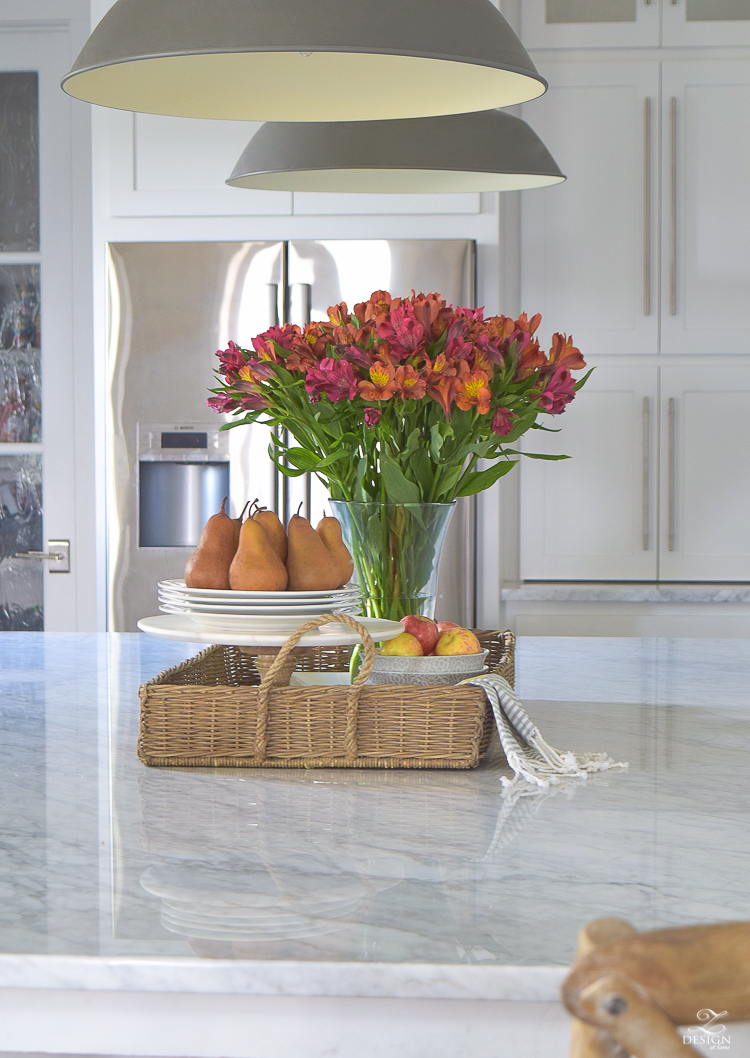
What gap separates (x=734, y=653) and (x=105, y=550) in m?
1.65

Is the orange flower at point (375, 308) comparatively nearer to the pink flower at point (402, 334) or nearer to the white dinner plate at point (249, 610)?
the pink flower at point (402, 334)

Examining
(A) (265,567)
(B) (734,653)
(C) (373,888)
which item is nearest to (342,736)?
(A) (265,567)

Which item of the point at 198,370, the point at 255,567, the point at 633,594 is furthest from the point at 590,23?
the point at 255,567

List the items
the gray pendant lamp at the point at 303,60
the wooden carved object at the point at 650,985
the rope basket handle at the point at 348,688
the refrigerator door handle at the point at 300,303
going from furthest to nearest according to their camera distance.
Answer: the refrigerator door handle at the point at 300,303, the rope basket handle at the point at 348,688, the gray pendant lamp at the point at 303,60, the wooden carved object at the point at 650,985

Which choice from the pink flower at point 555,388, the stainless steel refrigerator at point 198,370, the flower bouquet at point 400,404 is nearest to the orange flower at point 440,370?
the flower bouquet at point 400,404

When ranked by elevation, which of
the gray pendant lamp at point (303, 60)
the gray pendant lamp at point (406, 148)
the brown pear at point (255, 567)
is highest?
the gray pendant lamp at point (406, 148)

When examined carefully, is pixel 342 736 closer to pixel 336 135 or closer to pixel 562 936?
pixel 562 936

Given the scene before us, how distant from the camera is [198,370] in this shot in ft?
8.68

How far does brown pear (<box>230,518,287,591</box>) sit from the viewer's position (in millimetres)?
1030

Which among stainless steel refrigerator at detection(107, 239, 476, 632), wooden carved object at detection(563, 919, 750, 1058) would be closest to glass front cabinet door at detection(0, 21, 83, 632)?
stainless steel refrigerator at detection(107, 239, 476, 632)

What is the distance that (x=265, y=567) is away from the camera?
1031mm

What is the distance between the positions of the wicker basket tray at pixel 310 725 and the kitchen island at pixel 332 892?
0.02 metres

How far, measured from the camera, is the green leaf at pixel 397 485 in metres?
1.07

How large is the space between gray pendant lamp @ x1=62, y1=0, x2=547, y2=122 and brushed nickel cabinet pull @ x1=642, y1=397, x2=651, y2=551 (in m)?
2.03
